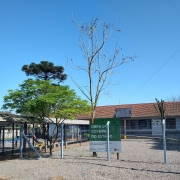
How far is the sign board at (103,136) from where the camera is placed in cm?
1164

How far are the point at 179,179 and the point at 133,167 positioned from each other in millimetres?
2188

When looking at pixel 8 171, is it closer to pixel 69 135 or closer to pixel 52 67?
pixel 69 135

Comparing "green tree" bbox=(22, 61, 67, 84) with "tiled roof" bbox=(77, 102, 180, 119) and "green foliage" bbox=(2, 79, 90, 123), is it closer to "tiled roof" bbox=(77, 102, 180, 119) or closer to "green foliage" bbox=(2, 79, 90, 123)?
"tiled roof" bbox=(77, 102, 180, 119)

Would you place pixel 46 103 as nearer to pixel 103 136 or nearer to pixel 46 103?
pixel 46 103

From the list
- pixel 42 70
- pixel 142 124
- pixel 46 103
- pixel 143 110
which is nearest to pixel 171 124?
pixel 142 124

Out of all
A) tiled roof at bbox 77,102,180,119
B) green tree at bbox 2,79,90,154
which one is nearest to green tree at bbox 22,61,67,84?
tiled roof at bbox 77,102,180,119

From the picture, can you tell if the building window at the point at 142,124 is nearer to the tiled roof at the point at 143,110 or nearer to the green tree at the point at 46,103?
the tiled roof at the point at 143,110

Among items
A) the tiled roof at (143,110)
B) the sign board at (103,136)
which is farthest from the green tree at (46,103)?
the tiled roof at (143,110)

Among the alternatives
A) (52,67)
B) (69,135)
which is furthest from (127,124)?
(52,67)

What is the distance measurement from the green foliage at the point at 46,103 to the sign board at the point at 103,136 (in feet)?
4.48

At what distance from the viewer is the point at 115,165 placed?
959 cm

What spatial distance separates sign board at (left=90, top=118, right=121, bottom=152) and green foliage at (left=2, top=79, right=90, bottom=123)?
53.8 inches

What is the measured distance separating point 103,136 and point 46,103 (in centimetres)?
318

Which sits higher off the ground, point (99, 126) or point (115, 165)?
point (99, 126)
